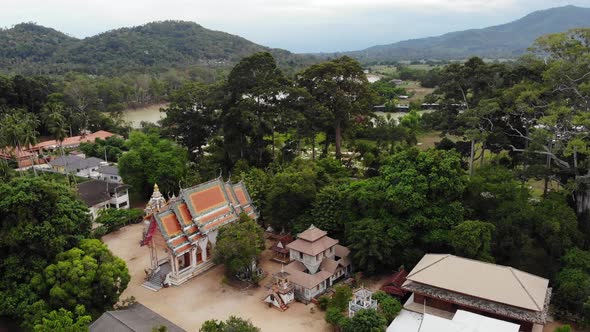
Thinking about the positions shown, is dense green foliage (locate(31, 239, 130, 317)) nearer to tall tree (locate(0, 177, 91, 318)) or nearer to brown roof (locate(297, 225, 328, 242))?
tall tree (locate(0, 177, 91, 318))

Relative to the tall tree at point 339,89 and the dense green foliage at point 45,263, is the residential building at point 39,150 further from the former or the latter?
the tall tree at point 339,89

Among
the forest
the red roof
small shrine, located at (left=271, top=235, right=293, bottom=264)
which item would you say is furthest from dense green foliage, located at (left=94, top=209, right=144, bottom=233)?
the red roof

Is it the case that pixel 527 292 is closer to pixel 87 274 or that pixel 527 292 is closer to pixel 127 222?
pixel 87 274

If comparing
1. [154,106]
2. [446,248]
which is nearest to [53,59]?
[154,106]

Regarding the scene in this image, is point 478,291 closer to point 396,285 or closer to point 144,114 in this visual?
A: point 396,285

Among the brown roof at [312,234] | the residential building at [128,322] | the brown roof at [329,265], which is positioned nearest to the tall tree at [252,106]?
the brown roof at [312,234]

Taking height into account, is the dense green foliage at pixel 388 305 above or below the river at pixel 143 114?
below

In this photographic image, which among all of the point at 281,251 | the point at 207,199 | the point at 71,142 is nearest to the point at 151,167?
the point at 207,199
